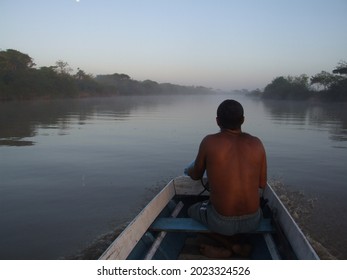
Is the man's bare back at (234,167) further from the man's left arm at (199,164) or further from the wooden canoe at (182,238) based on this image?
the wooden canoe at (182,238)

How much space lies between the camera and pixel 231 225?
3232 millimetres

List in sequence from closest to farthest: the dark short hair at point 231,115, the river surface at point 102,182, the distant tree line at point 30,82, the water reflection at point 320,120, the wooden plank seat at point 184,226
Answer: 1. the dark short hair at point 231,115
2. the wooden plank seat at point 184,226
3. the river surface at point 102,182
4. the water reflection at point 320,120
5. the distant tree line at point 30,82

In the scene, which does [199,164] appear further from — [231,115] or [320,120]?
[320,120]

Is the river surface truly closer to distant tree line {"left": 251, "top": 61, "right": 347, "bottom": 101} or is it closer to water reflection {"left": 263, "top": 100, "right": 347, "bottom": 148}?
water reflection {"left": 263, "top": 100, "right": 347, "bottom": 148}

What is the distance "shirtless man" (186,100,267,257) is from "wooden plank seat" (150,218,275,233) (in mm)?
332

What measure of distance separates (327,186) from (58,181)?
5.86 m

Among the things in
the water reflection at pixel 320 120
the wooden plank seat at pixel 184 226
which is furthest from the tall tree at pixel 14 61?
the wooden plank seat at pixel 184 226

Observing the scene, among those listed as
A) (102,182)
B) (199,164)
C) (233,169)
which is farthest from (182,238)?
(102,182)

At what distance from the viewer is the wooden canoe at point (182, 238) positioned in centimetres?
294

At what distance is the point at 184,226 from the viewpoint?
3.64m

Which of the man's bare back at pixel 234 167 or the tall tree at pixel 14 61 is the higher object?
the tall tree at pixel 14 61

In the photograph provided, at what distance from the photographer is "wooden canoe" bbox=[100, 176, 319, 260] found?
9.63ft

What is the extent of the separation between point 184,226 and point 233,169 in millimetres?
1012
